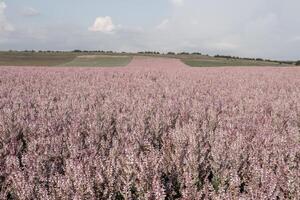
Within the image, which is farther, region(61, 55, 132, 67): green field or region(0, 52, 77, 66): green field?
region(0, 52, 77, 66): green field

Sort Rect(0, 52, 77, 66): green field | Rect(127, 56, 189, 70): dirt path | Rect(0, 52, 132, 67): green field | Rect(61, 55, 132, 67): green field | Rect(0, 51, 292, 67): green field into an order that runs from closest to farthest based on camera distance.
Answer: Rect(127, 56, 189, 70): dirt path → Rect(61, 55, 132, 67): green field → Rect(0, 52, 132, 67): green field → Rect(0, 51, 292, 67): green field → Rect(0, 52, 77, 66): green field

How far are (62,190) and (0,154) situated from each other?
145 cm

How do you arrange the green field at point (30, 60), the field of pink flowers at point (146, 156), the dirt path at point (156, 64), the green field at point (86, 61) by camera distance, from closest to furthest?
the field of pink flowers at point (146, 156) < the dirt path at point (156, 64) < the green field at point (86, 61) < the green field at point (30, 60)

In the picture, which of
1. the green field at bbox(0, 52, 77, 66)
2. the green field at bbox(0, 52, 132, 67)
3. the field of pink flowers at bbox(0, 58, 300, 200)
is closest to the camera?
the field of pink flowers at bbox(0, 58, 300, 200)

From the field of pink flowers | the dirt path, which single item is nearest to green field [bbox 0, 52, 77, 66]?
the dirt path

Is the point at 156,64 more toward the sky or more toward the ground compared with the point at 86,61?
more toward the sky

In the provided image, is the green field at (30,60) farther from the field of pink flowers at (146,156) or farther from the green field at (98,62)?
the field of pink flowers at (146,156)

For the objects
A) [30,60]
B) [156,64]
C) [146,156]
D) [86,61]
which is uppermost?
[146,156]

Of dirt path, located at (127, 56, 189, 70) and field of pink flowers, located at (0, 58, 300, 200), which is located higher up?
field of pink flowers, located at (0, 58, 300, 200)

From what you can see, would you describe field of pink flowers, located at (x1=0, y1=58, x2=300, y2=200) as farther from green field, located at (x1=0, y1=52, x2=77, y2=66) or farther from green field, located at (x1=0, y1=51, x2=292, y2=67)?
green field, located at (x1=0, y1=52, x2=77, y2=66)

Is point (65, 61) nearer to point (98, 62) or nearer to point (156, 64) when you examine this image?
point (98, 62)

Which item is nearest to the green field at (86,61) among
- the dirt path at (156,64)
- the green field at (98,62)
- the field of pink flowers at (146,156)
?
the green field at (98,62)

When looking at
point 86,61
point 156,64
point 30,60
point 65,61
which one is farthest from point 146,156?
point 30,60

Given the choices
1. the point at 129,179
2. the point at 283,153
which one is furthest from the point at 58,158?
the point at 283,153
